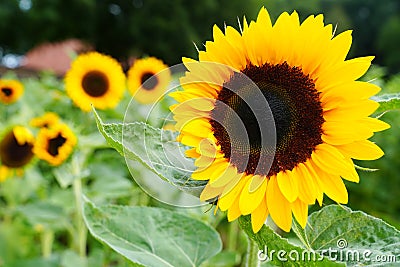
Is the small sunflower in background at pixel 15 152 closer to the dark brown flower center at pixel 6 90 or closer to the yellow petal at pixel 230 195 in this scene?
the dark brown flower center at pixel 6 90

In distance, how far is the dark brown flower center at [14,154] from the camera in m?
1.21

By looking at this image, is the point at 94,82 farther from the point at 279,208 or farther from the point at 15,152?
the point at 279,208

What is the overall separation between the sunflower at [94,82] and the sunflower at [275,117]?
1052mm

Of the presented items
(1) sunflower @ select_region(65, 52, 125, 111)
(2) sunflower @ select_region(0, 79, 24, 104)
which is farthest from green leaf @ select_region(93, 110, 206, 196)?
(2) sunflower @ select_region(0, 79, 24, 104)

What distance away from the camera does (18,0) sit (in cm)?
1252

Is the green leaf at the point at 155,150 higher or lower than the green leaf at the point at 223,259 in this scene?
higher

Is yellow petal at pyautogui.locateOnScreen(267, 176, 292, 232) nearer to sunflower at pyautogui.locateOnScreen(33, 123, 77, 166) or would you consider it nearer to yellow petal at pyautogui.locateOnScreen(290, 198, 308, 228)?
yellow petal at pyautogui.locateOnScreen(290, 198, 308, 228)

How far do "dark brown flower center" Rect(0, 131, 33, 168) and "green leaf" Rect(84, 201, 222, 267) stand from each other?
0.71 m

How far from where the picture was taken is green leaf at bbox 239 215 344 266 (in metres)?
0.40

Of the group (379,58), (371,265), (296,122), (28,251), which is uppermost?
(379,58)

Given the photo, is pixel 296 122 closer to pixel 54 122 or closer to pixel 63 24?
pixel 54 122

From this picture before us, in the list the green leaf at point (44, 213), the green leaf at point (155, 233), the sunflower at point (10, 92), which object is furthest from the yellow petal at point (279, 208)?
the sunflower at point (10, 92)

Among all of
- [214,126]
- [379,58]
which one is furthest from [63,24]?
[214,126]

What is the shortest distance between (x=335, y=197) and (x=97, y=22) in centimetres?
1294
